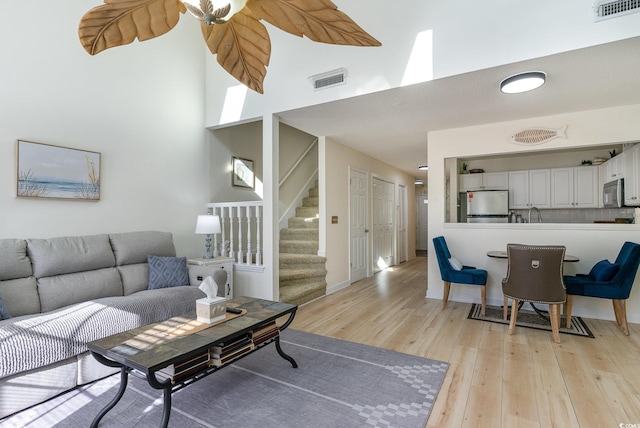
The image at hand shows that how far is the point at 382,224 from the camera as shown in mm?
6973

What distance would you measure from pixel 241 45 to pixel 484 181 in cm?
542

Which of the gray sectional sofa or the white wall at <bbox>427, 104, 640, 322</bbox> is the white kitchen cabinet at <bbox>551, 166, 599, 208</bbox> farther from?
the gray sectional sofa

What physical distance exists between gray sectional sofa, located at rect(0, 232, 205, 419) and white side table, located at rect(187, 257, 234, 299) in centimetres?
6

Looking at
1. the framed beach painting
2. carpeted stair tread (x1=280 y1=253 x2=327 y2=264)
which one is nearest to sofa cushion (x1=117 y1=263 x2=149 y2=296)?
the framed beach painting

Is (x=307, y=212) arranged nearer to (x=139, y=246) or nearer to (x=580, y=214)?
(x=139, y=246)

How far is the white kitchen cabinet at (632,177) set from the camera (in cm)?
367

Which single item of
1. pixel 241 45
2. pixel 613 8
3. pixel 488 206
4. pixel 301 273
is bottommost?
pixel 301 273

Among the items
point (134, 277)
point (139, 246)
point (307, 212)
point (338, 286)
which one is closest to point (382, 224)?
point (307, 212)

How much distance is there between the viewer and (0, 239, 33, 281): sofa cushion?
7.91 feet

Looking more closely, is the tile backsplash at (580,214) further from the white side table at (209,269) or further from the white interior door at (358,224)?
the white side table at (209,269)

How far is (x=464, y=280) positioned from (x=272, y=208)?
2.52 m

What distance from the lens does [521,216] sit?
18.5ft

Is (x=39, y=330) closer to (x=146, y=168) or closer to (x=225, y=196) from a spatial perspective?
(x=146, y=168)

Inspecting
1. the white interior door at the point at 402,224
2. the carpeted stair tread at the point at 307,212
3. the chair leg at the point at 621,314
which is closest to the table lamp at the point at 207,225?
the carpeted stair tread at the point at 307,212
